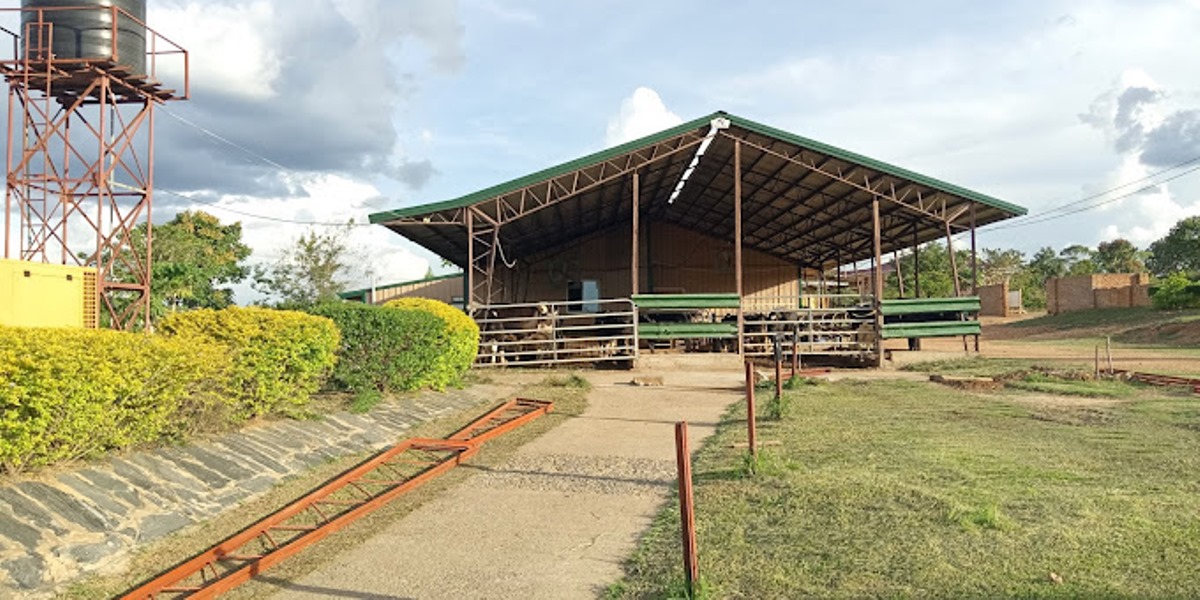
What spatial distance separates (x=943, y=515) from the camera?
222 inches

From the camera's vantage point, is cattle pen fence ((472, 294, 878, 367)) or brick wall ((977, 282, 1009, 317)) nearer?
cattle pen fence ((472, 294, 878, 367))

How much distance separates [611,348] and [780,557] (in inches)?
645

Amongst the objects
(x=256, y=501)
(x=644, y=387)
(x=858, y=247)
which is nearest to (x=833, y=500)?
(x=256, y=501)

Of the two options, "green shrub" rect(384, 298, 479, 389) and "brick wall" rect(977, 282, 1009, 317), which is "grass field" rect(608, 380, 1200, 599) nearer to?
"green shrub" rect(384, 298, 479, 389)

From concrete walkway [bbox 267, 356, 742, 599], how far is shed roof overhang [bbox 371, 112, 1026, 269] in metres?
10.9

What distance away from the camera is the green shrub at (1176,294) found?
36.7 m

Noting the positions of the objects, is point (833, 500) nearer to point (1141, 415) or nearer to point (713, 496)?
point (713, 496)

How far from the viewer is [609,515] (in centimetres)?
651

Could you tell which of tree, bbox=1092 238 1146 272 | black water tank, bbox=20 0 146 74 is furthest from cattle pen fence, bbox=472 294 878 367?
tree, bbox=1092 238 1146 272

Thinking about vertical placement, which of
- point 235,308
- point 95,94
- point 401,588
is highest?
point 95,94

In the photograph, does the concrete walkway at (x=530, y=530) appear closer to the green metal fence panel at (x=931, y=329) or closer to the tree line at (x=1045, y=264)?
the green metal fence panel at (x=931, y=329)

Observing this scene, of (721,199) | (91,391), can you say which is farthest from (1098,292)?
(91,391)

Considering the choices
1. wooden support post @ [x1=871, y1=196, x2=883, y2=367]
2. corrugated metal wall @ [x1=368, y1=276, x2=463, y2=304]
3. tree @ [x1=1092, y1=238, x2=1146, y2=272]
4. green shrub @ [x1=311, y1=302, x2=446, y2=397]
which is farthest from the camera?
tree @ [x1=1092, y1=238, x2=1146, y2=272]

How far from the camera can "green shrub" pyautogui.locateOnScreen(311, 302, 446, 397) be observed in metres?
10.6
